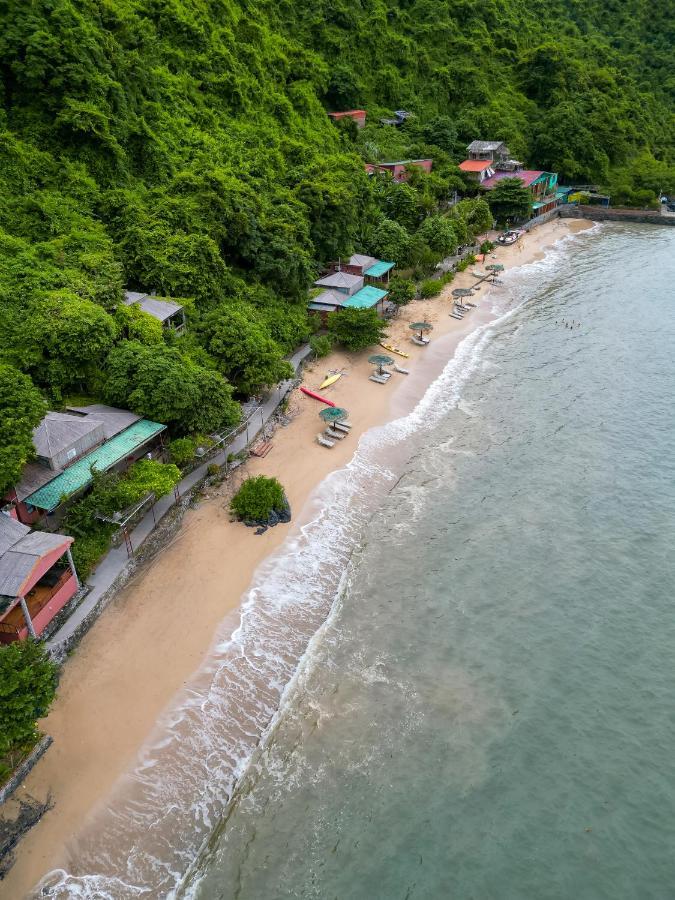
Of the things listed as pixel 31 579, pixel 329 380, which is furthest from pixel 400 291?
pixel 31 579

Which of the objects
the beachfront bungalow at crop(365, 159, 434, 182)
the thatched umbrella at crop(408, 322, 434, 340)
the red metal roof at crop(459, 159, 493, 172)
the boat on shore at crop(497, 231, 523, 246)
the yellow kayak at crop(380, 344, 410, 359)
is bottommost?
the boat on shore at crop(497, 231, 523, 246)

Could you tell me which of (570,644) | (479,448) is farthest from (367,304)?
(570,644)

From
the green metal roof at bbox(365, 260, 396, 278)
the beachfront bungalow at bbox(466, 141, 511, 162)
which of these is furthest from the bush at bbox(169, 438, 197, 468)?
the beachfront bungalow at bbox(466, 141, 511, 162)

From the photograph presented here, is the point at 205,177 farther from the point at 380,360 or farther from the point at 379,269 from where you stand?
the point at 380,360

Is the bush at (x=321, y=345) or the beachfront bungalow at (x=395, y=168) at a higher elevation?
the beachfront bungalow at (x=395, y=168)

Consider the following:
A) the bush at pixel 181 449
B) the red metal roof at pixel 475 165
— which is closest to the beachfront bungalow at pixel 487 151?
the red metal roof at pixel 475 165

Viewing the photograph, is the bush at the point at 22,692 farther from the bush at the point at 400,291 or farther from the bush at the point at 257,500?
the bush at the point at 400,291

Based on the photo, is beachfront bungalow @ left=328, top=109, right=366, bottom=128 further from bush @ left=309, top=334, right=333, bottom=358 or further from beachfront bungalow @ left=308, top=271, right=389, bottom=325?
bush @ left=309, top=334, right=333, bottom=358
